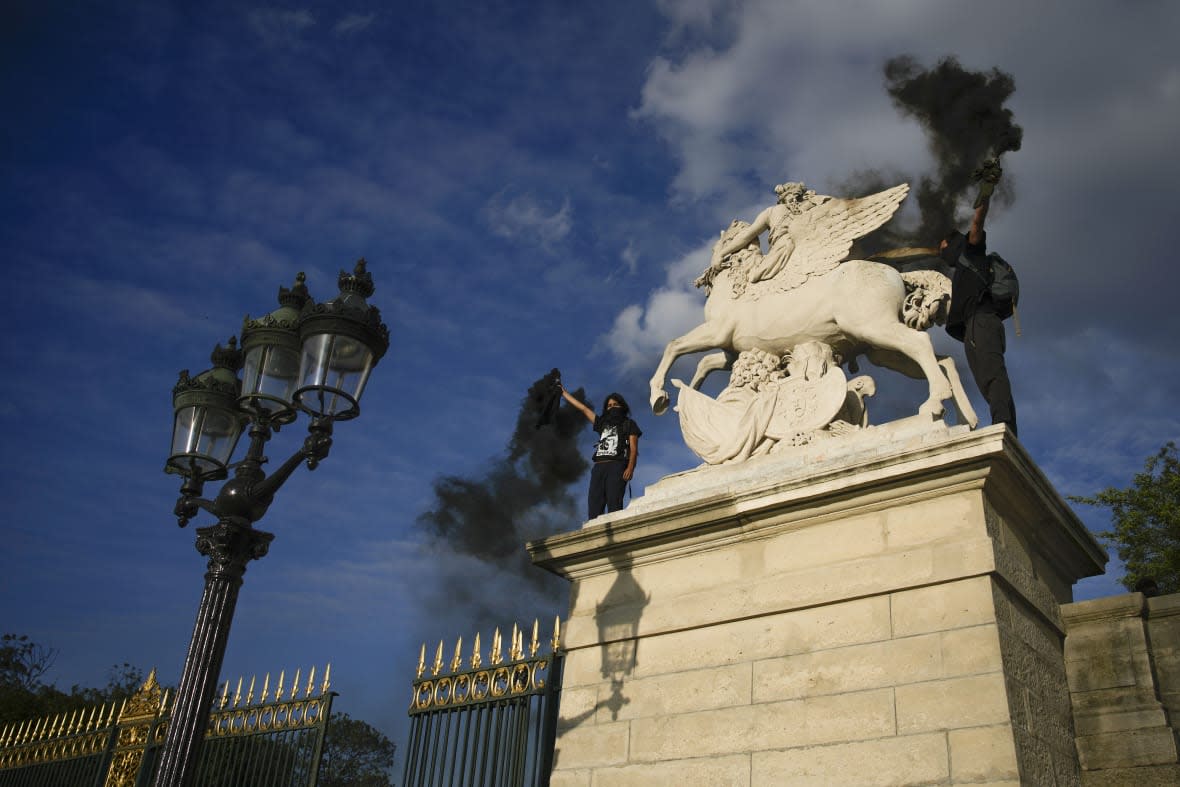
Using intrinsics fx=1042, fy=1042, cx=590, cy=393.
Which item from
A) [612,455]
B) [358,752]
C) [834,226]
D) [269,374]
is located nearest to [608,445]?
[612,455]

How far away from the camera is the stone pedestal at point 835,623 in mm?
5938

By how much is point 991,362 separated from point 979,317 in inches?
16.4

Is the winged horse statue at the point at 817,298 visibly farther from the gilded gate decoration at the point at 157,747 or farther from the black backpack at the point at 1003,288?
the gilded gate decoration at the point at 157,747

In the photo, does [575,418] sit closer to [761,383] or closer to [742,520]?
[761,383]

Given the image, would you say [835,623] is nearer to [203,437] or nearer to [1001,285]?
[1001,285]

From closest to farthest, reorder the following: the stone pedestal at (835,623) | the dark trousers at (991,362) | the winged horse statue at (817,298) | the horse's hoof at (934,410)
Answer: the stone pedestal at (835,623) < the horse's hoof at (934,410) < the dark trousers at (991,362) < the winged horse statue at (817,298)

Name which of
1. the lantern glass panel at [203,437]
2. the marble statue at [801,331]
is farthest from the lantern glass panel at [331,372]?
the marble statue at [801,331]

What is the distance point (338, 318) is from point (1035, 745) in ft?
15.5

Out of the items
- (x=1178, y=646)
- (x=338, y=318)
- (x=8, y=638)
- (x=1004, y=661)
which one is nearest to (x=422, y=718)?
(x=338, y=318)

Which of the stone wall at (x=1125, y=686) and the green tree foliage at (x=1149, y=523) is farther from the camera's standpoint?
the green tree foliage at (x=1149, y=523)

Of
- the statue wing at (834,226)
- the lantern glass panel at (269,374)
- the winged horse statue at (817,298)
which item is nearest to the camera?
the lantern glass panel at (269,374)

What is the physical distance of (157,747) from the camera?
34.1 feet

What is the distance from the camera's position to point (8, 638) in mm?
29094

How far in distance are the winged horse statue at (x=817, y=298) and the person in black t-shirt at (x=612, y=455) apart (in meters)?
0.62
